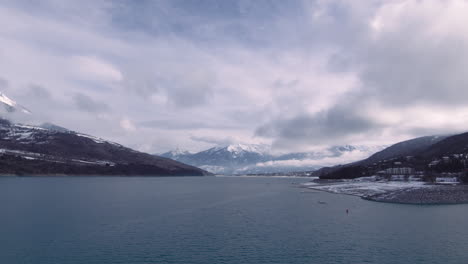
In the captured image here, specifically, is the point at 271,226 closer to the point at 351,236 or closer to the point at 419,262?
the point at 351,236

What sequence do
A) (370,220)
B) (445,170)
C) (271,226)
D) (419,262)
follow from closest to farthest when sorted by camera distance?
(419,262) < (271,226) < (370,220) < (445,170)

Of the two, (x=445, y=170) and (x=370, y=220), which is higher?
(x=445, y=170)

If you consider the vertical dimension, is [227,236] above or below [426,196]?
below

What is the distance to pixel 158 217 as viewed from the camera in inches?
2729

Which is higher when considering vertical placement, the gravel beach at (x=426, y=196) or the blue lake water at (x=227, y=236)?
the gravel beach at (x=426, y=196)

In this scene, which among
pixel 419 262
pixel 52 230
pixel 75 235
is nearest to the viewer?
pixel 419 262

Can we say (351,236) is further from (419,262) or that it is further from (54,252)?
(54,252)

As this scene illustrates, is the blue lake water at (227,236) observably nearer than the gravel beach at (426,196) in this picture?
Yes

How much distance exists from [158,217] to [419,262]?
161 ft

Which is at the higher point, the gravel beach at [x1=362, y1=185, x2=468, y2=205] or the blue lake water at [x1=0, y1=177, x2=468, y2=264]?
the gravel beach at [x1=362, y1=185, x2=468, y2=205]

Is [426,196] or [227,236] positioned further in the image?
[426,196]

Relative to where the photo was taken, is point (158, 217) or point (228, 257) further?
point (158, 217)

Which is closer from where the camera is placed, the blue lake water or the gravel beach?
the blue lake water

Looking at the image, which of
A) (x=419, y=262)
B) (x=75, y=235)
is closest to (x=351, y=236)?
(x=419, y=262)
